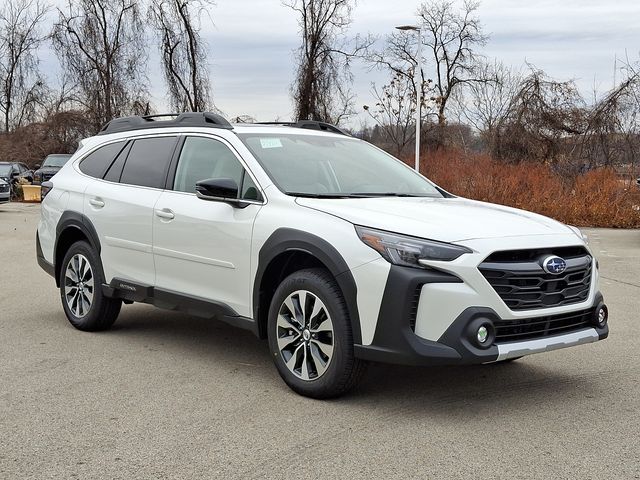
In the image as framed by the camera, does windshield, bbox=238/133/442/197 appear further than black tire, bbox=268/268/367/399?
Yes

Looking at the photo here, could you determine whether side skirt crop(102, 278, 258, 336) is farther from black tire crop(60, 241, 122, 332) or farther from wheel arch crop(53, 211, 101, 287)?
wheel arch crop(53, 211, 101, 287)

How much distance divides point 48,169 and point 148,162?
25.1 metres

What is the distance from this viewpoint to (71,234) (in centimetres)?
724

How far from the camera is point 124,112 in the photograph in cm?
3142

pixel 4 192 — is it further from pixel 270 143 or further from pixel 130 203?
pixel 270 143

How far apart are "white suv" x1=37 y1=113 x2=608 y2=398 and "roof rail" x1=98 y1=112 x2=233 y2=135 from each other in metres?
0.02

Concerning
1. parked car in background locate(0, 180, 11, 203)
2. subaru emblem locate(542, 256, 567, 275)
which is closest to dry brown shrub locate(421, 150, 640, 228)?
parked car in background locate(0, 180, 11, 203)

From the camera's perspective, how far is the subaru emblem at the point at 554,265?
15.1 ft

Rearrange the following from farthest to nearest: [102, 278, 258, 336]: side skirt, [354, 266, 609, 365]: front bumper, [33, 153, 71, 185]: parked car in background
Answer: [33, 153, 71, 185]: parked car in background
[102, 278, 258, 336]: side skirt
[354, 266, 609, 365]: front bumper

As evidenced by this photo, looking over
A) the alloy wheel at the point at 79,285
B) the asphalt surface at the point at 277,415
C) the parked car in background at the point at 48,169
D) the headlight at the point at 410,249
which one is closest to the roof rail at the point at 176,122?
the alloy wheel at the point at 79,285

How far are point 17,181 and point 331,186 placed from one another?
2752cm

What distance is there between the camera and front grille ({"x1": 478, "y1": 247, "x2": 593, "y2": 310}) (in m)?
4.47

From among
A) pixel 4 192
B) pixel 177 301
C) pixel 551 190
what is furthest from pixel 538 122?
pixel 177 301

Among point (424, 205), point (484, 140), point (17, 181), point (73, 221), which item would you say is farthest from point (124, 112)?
point (424, 205)
